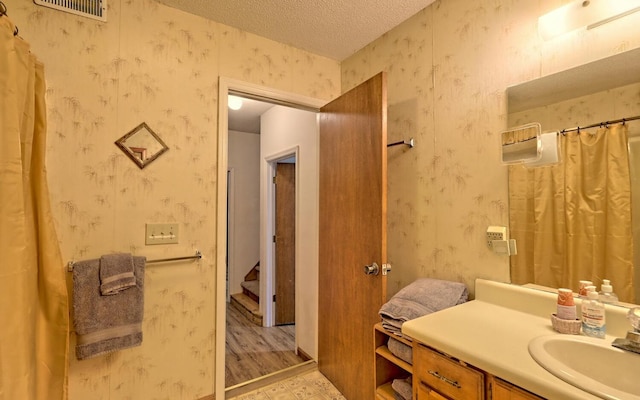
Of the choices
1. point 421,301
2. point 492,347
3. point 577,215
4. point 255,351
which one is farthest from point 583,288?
point 255,351

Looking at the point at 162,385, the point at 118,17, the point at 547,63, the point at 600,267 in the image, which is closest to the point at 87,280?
the point at 162,385

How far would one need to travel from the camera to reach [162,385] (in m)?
1.71

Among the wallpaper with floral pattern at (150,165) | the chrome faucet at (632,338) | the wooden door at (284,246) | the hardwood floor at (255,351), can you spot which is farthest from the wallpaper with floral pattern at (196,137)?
the wooden door at (284,246)

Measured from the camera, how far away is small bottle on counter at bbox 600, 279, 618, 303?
107 centimetres

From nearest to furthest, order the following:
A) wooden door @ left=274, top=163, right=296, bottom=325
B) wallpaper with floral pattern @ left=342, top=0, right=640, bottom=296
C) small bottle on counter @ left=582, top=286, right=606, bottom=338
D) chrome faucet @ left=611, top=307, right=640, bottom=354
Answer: chrome faucet @ left=611, top=307, right=640, bottom=354
small bottle on counter @ left=582, top=286, right=606, bottom=338
wallpaper with floral pattern @ left=342, top=0, right=640, bottom=296
wooden door @ left=274, top=163, right=296, bottom=325

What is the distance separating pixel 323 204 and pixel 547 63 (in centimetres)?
153

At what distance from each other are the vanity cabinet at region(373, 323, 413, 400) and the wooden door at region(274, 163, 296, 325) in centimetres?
196

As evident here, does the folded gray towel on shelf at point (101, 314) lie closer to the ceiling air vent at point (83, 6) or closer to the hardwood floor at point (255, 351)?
the hardwood floor at point (255, 351)

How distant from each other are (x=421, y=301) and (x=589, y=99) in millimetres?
1121

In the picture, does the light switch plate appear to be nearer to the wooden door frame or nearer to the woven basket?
the wooden door frame

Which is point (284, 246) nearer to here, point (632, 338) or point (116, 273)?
point (116, 273)

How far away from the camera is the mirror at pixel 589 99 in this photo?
1044 mm

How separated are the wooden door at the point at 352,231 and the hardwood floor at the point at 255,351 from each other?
50cm

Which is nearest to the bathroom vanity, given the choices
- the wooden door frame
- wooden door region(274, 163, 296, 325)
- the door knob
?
the door knob
